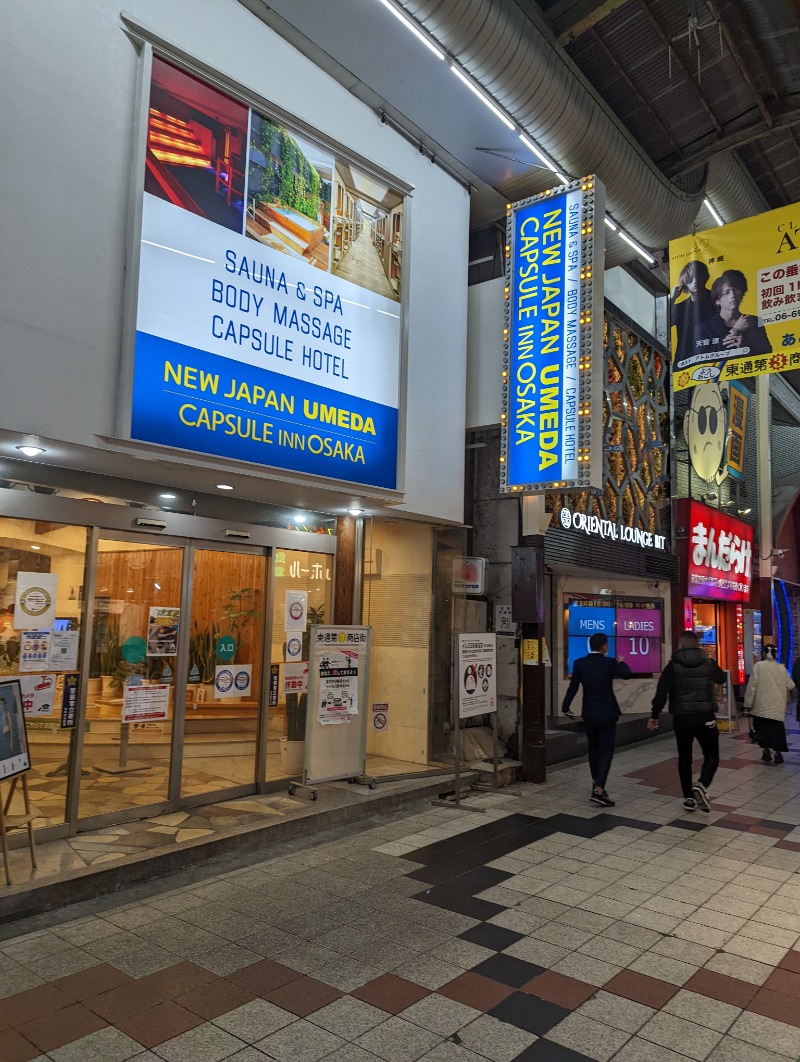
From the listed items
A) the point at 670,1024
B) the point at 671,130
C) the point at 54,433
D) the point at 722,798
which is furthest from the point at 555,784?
the point at 671,130

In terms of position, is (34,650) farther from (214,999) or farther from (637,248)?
(637,248)

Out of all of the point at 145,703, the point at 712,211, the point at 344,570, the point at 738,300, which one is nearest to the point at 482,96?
the point at 738,300

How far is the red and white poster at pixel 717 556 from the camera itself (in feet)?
50.4

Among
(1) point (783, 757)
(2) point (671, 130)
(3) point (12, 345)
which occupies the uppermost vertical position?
(2) point (671, 130)

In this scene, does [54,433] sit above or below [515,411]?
below

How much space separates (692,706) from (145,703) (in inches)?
214

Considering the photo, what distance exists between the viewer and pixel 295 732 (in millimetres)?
7879

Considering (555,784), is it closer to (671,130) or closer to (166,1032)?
(166,1032)

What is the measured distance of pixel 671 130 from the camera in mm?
10125

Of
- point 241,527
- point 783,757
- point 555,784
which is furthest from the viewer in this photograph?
point 783,757

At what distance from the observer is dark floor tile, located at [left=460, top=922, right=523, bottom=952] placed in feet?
14.4

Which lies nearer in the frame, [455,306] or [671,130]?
[455,306]

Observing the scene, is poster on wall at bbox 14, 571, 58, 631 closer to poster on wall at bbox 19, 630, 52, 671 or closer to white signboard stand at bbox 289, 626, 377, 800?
poster on wall at bbox 19, 630, 52, 671

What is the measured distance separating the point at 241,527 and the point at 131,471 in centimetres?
144
